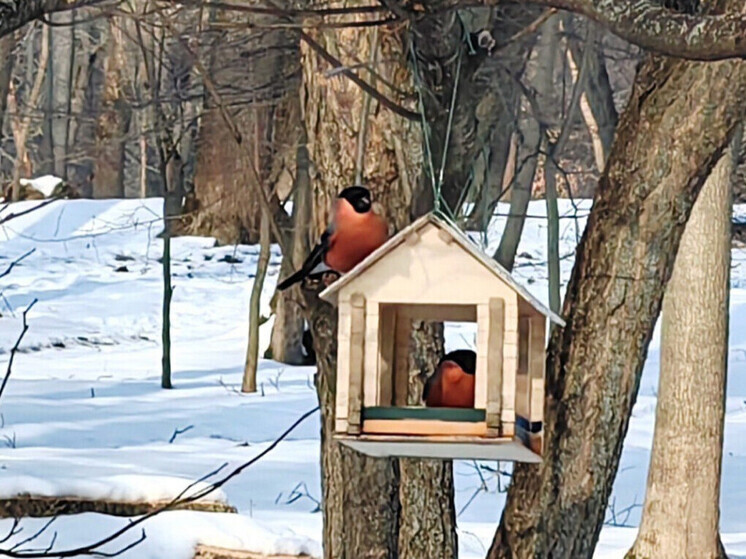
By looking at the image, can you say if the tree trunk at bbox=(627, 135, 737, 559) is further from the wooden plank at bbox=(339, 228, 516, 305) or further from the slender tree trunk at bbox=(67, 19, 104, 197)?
the slender tree trunk at bbox=(67, 19, 104, 197)

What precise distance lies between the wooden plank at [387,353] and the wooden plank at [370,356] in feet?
0.67

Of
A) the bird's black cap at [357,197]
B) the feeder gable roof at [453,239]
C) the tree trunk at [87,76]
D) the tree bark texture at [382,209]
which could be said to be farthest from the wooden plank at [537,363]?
the tree trunk at [87,76]

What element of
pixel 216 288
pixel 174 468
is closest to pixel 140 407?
pixel 174 468

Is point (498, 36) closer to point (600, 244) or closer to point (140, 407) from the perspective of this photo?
point (600, 244)

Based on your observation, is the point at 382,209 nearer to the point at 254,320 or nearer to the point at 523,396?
the point at 523,396

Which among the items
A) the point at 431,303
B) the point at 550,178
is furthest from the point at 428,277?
the point at 550,178

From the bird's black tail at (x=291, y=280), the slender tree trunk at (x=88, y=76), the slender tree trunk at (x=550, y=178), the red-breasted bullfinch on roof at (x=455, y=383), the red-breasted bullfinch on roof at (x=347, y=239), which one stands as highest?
the slender tree trunk at (x=88, y=76)

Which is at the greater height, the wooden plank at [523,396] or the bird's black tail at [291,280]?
the bird's black tail at [291,280]

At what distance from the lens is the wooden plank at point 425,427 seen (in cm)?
245

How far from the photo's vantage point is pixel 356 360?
8.26 feet

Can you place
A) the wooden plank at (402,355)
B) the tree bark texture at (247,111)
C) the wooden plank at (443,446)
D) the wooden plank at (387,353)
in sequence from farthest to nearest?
the tree bark texture at (247,111) < the wooden plank at (402,355) < the wooden plank at (387,353) < the wooden plank at (443,446)

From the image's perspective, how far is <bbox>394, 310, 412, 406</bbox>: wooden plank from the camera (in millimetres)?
2918

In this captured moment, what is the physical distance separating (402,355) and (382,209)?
715mm

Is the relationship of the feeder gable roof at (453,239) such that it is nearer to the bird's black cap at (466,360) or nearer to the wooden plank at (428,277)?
the wooden plank at (428,277)
